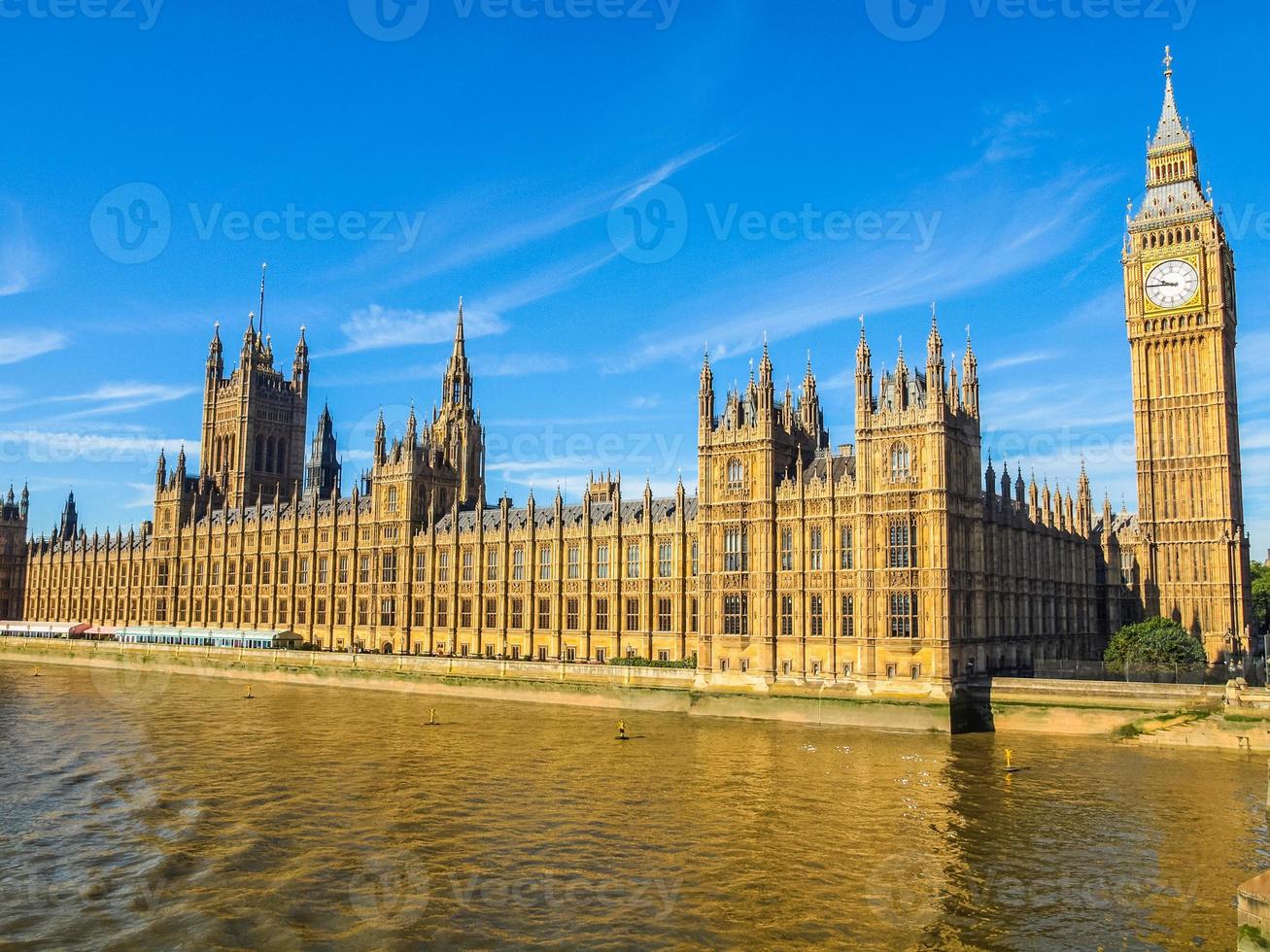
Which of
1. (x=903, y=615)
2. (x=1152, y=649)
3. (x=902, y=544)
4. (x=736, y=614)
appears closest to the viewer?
(x=903, y=615)

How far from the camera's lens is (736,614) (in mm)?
78438

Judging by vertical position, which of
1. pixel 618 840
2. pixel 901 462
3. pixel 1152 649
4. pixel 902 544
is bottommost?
pixel 618 840

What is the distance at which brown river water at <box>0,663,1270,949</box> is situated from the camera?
100ft

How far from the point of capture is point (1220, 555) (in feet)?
335

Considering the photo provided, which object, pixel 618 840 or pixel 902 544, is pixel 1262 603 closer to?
pixel 902 544

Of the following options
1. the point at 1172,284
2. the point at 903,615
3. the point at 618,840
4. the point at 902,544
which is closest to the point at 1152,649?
the point at 903,615

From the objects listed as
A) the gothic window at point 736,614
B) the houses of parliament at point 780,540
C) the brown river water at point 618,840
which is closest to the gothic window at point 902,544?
the houses of parliament at point 780,540

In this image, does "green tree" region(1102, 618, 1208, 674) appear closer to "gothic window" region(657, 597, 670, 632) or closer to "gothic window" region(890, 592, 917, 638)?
"gothic window" region(890, 592, 917, 638)

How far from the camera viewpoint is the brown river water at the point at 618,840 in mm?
30484

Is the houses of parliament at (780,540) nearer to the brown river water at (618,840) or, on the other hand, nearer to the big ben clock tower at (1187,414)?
the big ben clock tower at (1187,414)

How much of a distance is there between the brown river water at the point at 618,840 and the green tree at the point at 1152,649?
13832mm

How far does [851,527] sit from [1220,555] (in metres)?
51.2

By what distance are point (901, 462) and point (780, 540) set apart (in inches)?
437

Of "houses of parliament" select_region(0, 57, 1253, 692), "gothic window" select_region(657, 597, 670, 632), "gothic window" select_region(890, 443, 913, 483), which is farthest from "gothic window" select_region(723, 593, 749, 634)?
"gothic window" select_region(890, 443, 913, 483)
